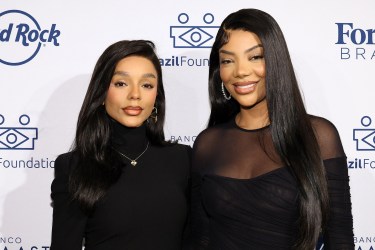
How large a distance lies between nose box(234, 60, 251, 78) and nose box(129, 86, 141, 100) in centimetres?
34

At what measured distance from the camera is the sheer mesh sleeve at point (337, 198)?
5.04 ft

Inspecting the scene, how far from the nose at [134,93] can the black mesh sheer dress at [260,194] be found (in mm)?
333

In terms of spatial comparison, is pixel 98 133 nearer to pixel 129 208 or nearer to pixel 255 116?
pixel 129 208

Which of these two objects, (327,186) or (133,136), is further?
(133,136)

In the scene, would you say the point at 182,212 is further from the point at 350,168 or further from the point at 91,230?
the point at 350,168

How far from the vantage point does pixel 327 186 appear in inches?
60.9

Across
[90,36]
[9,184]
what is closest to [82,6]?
[90,36]

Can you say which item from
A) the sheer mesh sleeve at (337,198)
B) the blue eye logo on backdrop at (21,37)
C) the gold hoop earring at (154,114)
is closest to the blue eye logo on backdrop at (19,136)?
the blue eye logo on backdrop at (21,37)

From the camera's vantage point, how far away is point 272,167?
1.60 m

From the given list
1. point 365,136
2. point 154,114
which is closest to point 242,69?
point 154,114

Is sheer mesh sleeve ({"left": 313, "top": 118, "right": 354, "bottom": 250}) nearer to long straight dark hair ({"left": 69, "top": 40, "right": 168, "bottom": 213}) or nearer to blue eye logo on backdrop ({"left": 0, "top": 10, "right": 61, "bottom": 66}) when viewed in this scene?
long straight dark hair ({"left": 69, "top": 40, "right": 168, "bottom": 213})

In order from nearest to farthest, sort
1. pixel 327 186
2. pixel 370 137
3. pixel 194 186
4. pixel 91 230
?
pixel 327 186 → pixel 91 230 → pixel 194 186 → pixel 370 137

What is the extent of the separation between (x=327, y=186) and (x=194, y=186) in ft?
1.57

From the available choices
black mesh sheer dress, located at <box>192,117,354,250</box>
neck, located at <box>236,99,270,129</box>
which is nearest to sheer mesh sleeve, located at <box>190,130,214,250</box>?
black mesh sheer dress, located at <box>192,117,354,250</box>
